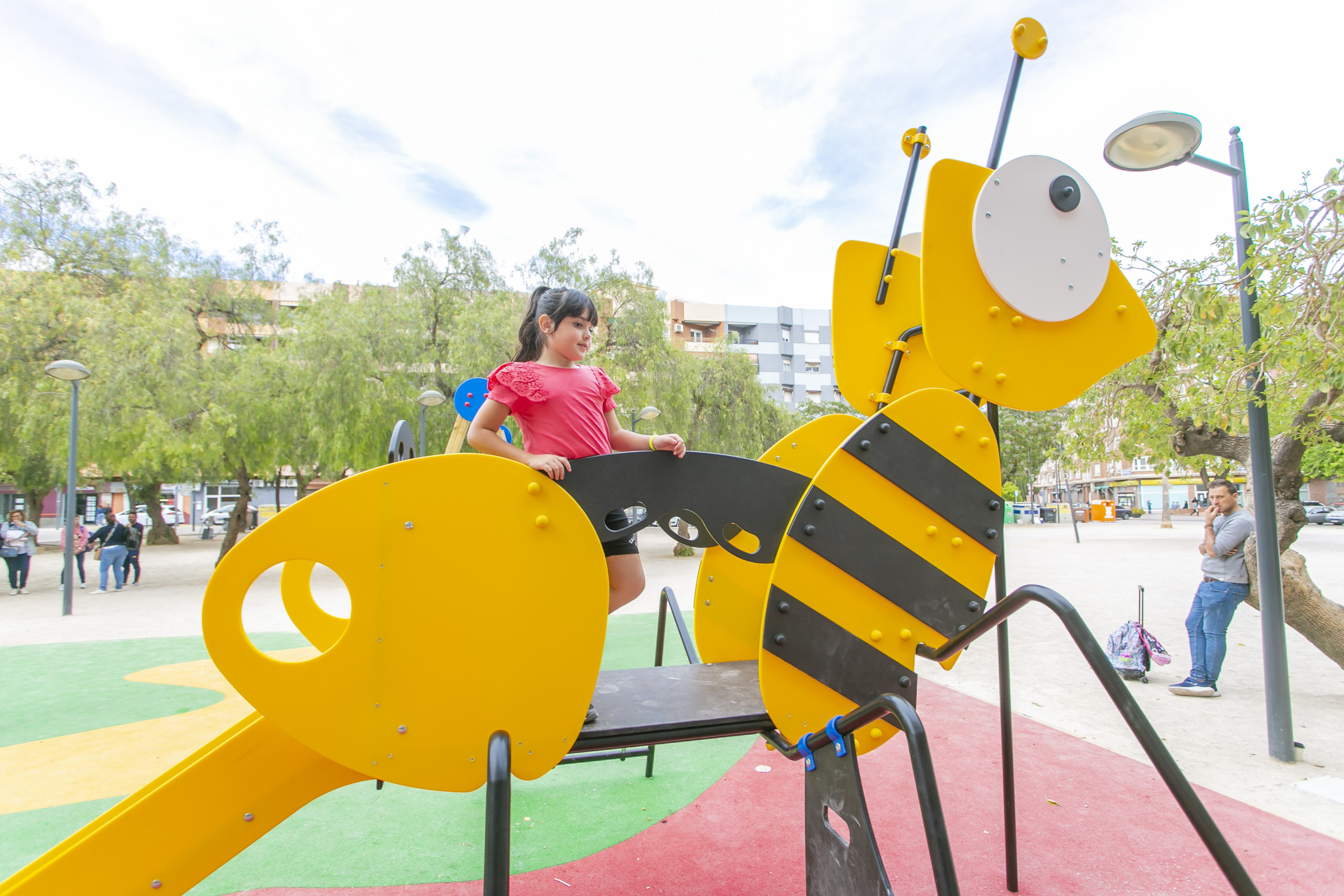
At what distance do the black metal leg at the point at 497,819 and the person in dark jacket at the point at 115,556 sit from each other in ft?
46.0

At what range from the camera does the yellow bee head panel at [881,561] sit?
178cm

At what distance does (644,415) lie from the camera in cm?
1369

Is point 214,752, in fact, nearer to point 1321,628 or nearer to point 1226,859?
point 1226,859

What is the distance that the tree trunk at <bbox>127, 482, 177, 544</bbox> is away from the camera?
77.6 ft

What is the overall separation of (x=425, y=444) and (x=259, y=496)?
38.9m

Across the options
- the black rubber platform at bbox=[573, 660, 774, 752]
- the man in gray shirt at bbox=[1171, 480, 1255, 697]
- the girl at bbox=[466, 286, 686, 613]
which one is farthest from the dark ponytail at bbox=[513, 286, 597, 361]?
the man in gray shirt at bbox=[1171, 480, 1255, 697]

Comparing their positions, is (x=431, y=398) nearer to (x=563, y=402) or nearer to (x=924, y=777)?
(x=563, y=402)

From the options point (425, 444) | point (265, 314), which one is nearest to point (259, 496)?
point (265, 314)

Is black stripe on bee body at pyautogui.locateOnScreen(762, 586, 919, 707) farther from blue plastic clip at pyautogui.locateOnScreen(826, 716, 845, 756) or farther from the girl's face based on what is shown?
the girl's face

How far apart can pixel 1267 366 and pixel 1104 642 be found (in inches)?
145

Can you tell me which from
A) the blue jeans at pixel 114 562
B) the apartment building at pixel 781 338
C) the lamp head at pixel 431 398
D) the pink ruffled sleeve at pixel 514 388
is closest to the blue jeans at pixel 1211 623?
the pink ruffled sleeve at pixel 514 388

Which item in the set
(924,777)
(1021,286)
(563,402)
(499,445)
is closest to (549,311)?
(563,402)

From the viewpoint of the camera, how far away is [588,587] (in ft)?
5.28

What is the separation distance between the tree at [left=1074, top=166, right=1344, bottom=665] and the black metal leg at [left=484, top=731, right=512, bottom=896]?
14.5 feet
